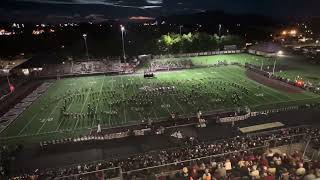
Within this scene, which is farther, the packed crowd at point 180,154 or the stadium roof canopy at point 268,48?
the stadium roof canopy at point 268,48

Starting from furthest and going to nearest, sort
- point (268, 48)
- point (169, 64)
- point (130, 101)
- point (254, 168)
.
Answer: point (268, 48) < point (169, 64) < point (130, 101) < point (254, 168)

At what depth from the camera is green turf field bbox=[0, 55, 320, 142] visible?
29.4 m

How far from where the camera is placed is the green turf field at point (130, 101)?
2936 cm

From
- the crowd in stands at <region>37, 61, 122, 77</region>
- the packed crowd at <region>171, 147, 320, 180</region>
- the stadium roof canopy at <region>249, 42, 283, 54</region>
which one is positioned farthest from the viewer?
the stadium roof canopy at <region>249, 42, 283, 54</region>

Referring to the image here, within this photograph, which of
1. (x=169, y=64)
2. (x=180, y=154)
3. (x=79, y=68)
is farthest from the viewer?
(x=169, y=64)

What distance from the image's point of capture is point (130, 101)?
119 feet

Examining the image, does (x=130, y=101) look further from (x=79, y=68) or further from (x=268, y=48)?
(x=268, y=48)

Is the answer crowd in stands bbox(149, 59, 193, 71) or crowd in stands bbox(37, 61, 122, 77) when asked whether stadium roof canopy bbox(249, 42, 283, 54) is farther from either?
crowd in stands bbox(37, 61, 122, 77)

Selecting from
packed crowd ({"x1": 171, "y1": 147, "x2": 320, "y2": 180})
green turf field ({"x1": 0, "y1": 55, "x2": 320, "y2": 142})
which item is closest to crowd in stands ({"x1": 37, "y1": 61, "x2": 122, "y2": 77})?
green turf field ({"x1": 0, "y1": 55, "x2": 320, "y2": 142})

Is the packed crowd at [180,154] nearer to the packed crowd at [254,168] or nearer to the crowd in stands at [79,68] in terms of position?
the packed crowd at [254,168]

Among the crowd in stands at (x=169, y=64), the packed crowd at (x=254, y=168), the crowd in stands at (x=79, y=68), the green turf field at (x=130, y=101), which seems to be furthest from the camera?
the crowd in stands at (x=169, y=64)

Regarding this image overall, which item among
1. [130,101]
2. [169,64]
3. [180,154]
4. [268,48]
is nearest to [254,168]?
[180,154]

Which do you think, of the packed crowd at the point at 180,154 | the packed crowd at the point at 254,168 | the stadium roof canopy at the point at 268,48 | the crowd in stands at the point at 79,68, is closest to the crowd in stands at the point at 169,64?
the crowd in stands at the point at 79,68

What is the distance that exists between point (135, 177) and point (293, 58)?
62299mm
